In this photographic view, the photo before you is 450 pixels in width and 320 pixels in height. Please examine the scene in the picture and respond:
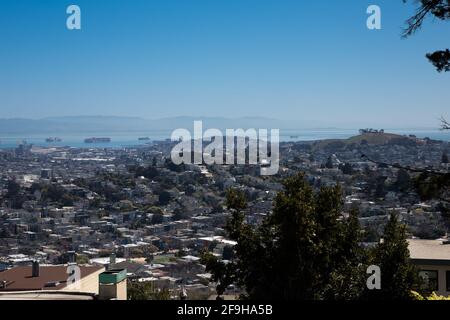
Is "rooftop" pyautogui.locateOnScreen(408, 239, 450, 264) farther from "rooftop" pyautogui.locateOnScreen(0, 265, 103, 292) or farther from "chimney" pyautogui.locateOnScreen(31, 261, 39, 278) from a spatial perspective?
"chimney" pyautogui.locateOnScreen(31, 261, 39, 278)

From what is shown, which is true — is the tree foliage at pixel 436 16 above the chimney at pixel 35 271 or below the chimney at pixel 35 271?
above

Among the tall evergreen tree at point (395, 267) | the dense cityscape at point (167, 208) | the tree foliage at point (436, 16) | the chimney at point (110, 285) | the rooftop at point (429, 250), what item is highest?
the tree foliage at point (436, 16)

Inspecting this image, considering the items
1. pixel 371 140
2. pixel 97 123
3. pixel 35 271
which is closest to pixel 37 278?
pixel 35 271

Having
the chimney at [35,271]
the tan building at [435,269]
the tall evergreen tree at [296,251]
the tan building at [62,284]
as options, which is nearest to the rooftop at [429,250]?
the tan building at [435,269]

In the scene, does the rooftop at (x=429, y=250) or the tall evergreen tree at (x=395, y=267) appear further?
the rooftop at (x=429, y=250)

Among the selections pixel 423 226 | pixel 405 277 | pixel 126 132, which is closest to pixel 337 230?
pixel 405 277

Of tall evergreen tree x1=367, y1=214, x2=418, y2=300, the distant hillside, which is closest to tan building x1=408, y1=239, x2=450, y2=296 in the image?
tall evergreen tree x1=367, y1=214, x2=418, y2=300

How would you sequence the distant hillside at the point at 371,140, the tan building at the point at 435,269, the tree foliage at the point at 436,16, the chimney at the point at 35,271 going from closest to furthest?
the tree foliage at the point at 436,16, the tan building at the point at 435,269, the chimney at the point at 35,271, the distant hillside at the point at 371,140

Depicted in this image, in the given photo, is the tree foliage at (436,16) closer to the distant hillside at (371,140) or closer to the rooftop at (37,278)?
the rooftop at (37,278)

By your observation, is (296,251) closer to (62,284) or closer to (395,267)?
(395,267)
